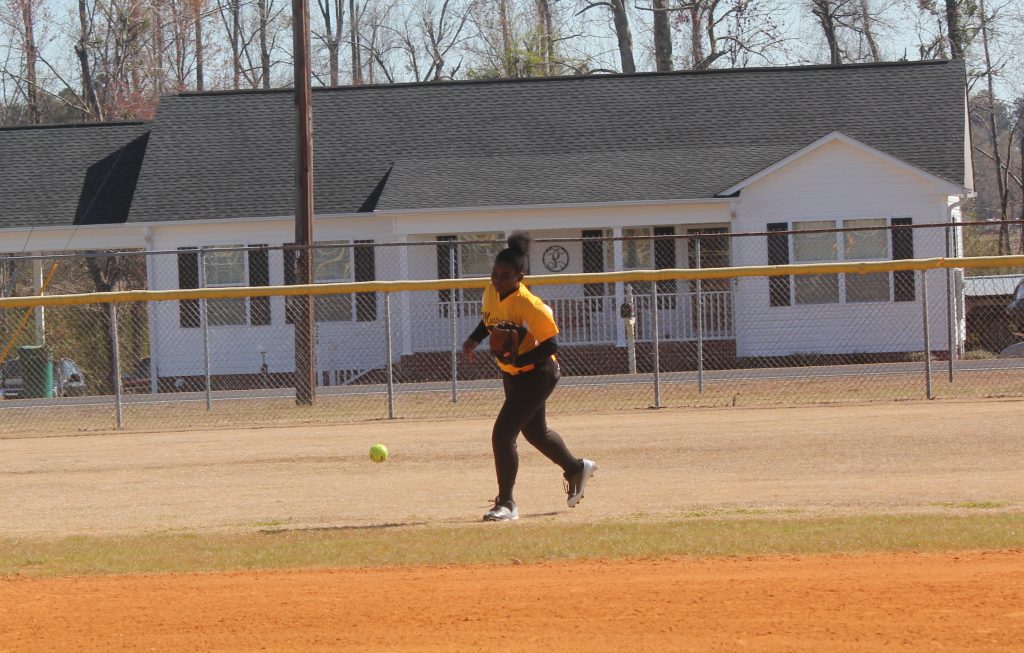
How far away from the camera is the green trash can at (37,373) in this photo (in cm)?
2231

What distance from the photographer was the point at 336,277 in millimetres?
25828

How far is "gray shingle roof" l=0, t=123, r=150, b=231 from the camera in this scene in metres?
26.7

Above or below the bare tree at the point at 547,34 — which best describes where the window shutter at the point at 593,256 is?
below

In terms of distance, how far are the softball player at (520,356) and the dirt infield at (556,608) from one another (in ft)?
4.25

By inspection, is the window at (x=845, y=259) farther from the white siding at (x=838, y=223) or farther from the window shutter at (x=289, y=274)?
the window shutter at (x=289, y=274)

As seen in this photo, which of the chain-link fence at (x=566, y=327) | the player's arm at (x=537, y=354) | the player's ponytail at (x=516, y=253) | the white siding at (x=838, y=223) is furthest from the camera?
the white siding at (x=838, y=223)

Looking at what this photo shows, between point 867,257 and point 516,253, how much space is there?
56.0 feet

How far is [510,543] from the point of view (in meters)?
8.16

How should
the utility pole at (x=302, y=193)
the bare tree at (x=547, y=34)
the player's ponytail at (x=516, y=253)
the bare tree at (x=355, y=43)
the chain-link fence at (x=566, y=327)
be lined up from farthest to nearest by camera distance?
the bare tree at (x=355, y=43) → the bare tree at (x=547, y=34) → the chain-link fence at (x=566, y=327) → the utility pole at (x=302, y=193) → the player's ponytail at (x=516, y=253)

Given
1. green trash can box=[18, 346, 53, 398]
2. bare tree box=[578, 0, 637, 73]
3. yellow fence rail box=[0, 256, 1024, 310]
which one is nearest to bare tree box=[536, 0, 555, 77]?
bare tree box=[578, 0, 637, 73]

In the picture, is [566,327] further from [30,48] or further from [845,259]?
[30,48]

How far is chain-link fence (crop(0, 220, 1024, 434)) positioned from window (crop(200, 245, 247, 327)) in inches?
1.1

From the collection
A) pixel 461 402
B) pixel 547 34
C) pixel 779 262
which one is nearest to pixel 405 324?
pixel 461 402

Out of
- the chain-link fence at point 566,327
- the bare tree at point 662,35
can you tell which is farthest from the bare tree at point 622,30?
the chain-link fence at point 566,327
